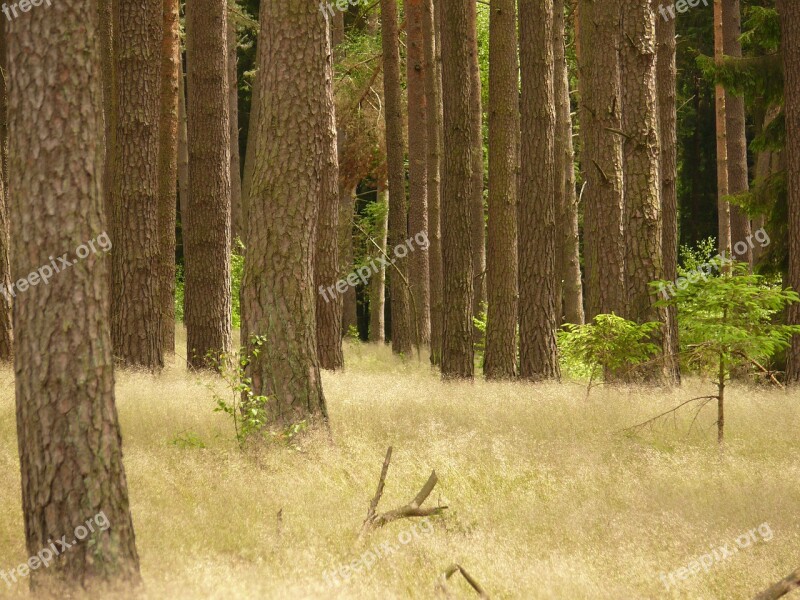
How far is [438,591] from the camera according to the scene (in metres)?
5.19

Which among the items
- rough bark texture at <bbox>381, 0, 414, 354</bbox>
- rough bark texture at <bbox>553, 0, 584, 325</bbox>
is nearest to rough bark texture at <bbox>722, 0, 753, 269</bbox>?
rough bark texture at <bbox>553, 0, 584, 325</bbox>

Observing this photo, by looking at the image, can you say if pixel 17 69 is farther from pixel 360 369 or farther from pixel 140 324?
pixel 360 369

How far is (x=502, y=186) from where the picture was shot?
530 inches

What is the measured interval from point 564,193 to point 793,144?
768 cm

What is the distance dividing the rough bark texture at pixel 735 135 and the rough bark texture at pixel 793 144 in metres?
7.10

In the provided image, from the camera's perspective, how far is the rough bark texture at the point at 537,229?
1328cm

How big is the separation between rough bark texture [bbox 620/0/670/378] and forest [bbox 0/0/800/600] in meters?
0.04

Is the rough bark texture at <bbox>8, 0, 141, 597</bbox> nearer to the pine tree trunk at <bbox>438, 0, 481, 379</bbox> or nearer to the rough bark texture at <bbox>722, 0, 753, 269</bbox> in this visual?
the pine tree trunk at <bbox>438, 0, 481, 379</bbox>

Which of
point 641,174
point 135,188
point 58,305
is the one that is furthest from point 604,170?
point 58,305

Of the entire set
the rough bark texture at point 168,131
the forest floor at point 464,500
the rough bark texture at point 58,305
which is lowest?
the forest floor at point 464,500

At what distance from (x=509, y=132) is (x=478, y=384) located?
397 cm

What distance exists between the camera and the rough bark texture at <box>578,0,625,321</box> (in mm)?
11852

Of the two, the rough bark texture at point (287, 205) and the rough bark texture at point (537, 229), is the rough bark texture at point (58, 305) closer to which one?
the rough bark texture at point (287, 205)

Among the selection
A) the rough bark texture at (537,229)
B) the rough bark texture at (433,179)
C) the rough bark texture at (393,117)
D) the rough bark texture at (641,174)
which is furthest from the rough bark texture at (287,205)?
the rough bark texture at (433,179)
